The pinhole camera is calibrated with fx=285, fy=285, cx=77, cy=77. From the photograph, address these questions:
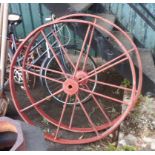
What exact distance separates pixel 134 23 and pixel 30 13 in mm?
2167

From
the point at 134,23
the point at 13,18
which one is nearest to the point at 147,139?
the point at 134,23

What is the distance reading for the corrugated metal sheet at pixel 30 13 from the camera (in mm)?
5922

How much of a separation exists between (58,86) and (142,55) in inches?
64.7

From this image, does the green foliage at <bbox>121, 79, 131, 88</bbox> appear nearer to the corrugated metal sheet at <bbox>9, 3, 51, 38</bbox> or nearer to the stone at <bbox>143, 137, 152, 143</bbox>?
the stone at <bbox>143, 137, 152, 143</bbox>

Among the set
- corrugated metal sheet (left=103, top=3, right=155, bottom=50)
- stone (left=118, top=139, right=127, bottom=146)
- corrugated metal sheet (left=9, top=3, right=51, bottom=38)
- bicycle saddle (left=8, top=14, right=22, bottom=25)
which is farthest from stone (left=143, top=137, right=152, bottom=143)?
corrugated metal sheet (left=9, top=3, right=51, bottom=38)

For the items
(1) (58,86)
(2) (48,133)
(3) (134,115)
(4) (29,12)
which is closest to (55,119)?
(2) (48,133)

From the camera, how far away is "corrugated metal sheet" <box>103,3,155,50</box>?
5573 mm

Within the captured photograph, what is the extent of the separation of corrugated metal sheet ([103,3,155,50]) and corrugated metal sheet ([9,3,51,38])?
1.35 m

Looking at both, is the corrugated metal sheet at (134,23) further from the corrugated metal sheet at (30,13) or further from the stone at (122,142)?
the stone at (122,142)

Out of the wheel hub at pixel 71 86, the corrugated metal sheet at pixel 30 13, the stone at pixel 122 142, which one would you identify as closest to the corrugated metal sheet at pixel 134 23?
the corrugated metal sheet at pixel 30 13

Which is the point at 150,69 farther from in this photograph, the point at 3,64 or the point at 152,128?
the point at 3,64

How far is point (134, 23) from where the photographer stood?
566 centimetres
